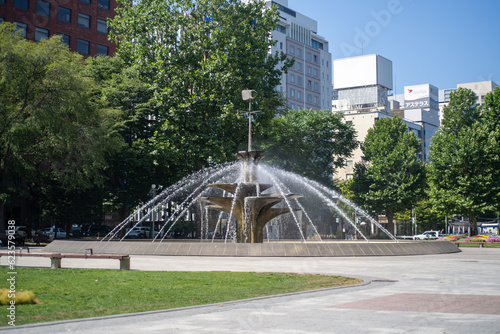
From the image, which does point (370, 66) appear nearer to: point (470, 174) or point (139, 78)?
point (470, 174)

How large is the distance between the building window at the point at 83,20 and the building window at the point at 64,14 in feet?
4.93

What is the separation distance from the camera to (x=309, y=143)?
56.9m

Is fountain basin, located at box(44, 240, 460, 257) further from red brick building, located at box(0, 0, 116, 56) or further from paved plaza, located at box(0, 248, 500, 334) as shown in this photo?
red brick building, located at box(0, 0, 116, 56)

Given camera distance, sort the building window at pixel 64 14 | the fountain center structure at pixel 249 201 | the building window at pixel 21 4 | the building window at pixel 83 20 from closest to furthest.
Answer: the fountain center structure at pixel 249 201
the building window at pixel 21 4
the building window at pixel 64 14
the building window at pixel 83 20

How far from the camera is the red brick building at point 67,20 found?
60938mm

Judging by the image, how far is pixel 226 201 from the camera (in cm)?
2655

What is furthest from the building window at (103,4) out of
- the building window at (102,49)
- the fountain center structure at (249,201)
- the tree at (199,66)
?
the fountain center structure at (249,201)

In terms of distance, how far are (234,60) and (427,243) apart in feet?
69.7

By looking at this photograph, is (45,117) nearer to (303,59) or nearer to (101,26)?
(101,26)

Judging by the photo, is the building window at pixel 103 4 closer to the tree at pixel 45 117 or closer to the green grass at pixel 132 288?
the tree at pixel 45 117

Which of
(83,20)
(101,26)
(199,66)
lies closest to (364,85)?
(101,26)

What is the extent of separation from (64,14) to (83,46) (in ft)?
13.6

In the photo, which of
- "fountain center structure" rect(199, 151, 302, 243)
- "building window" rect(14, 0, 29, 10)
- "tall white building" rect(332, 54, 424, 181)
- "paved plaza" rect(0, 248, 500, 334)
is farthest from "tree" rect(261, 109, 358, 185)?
Result: "tall white building" rect(332, 54, 424, 181)

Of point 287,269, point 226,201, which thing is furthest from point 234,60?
point 287,269
